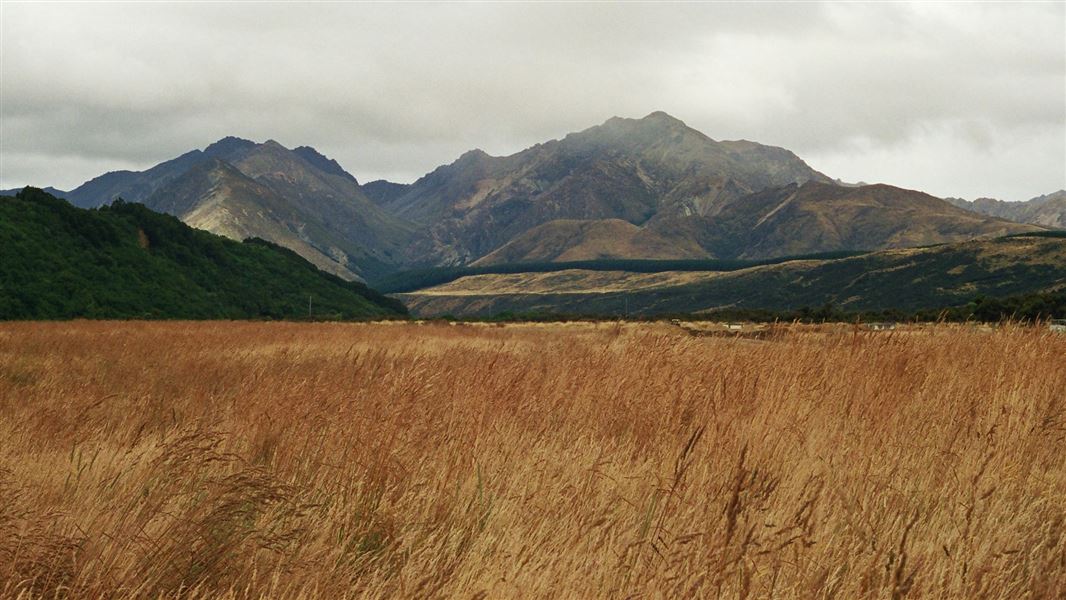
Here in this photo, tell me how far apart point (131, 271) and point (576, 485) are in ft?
285

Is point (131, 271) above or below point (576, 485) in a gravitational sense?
above

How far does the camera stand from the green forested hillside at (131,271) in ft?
210

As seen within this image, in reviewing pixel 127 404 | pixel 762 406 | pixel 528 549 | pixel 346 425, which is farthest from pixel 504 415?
pixel 127 404

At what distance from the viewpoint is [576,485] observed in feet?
14.5

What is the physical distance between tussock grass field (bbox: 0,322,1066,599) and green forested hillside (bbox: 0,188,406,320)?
194 ft

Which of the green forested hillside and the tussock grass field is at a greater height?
the green forested hillside

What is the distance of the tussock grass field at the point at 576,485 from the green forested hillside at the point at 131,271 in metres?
59.3

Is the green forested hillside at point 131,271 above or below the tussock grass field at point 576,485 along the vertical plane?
above

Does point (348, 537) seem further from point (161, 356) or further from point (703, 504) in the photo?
point (161, 356)

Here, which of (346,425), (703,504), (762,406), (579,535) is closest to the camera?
Result: (579,535)

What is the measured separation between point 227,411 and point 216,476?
7.69ft

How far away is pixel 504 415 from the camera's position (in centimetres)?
632

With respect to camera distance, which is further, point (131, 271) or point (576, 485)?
point (131, 271)

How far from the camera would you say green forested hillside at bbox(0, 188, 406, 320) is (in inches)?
2525
